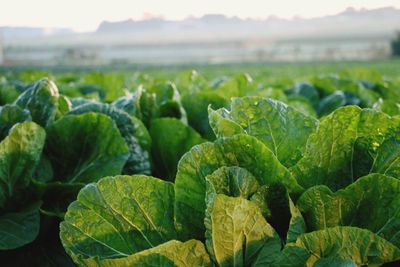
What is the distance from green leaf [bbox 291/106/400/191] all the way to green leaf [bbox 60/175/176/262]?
1.09 feet

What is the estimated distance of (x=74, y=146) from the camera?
6.81 feet

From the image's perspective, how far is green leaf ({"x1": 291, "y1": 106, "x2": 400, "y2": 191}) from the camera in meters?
1.35

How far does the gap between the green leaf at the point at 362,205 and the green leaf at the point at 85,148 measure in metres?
0.85

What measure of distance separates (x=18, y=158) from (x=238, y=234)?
36.6 inches

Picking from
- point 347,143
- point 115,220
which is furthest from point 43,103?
point 347,143

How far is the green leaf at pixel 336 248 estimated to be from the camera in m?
1.13

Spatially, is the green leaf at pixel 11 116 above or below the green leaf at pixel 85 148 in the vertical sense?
above

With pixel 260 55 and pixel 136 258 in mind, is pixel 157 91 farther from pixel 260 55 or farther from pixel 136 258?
pixel 260 55

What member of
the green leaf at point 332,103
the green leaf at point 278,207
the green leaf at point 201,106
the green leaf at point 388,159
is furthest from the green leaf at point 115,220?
the green leaf at point 332,103

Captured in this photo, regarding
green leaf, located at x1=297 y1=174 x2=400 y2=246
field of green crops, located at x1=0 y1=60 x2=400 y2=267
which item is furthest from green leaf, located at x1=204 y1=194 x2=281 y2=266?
green leaf, located at x1=297 y1=174 x2=400 y2=246

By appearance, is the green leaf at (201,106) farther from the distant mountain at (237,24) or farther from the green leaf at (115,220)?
the distant mountain at (237,24)

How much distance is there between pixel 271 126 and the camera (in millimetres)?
1486

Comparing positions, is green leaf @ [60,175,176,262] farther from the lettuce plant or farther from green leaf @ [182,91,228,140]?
green leaf @ [182,91,228,140]

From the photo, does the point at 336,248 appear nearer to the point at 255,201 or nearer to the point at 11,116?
the point at 255,201
